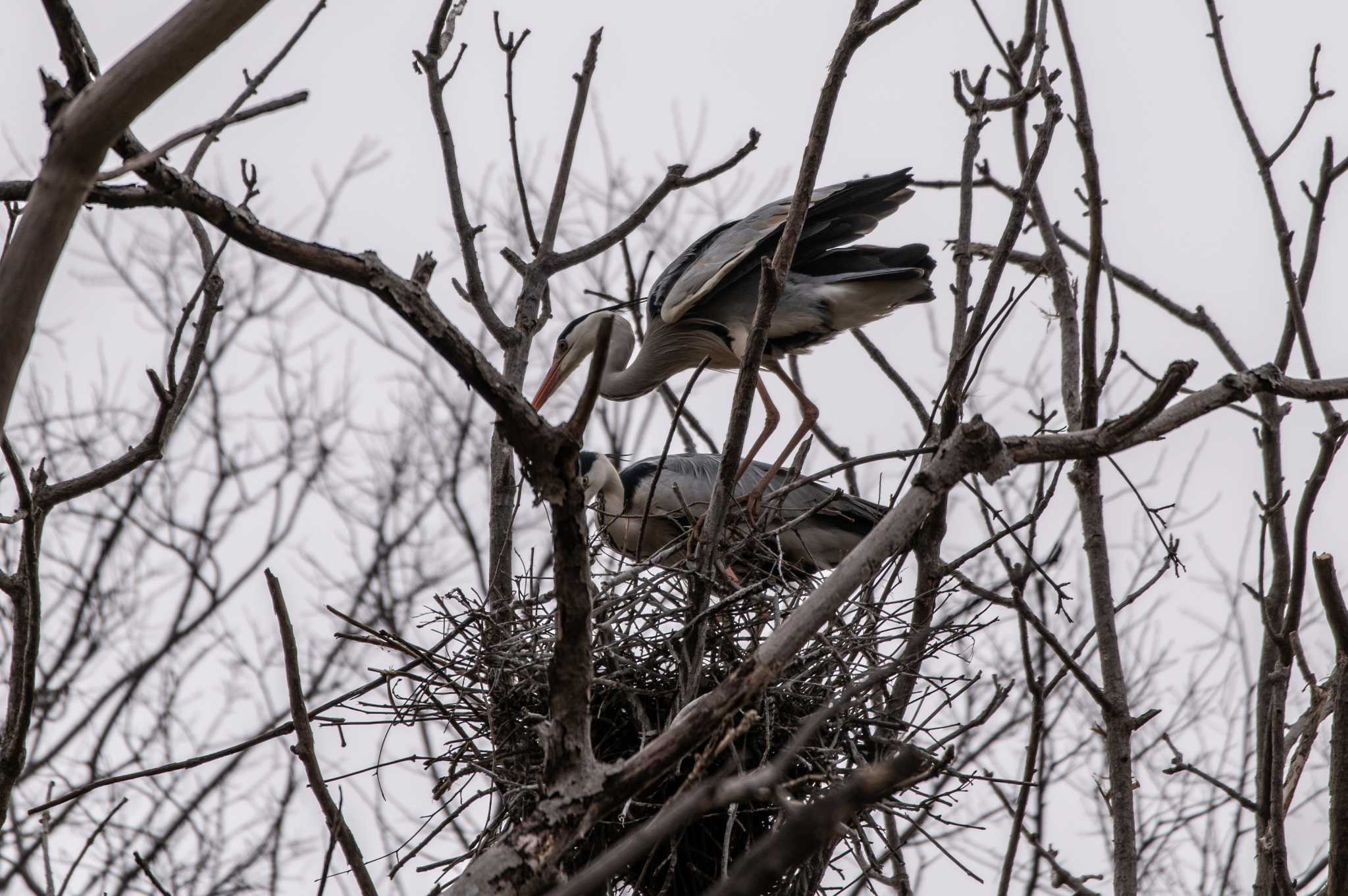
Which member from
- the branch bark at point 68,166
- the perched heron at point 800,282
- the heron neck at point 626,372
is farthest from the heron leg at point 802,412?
the branch bark at point 68,166

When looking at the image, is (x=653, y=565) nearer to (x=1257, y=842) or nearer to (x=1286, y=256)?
(x=1257, y=842)

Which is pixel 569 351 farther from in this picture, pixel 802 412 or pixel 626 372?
pixel 802 412

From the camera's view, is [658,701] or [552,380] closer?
[658,701]

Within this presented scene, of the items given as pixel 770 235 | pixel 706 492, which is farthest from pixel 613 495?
pixel 770 235

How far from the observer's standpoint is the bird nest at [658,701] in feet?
9.98

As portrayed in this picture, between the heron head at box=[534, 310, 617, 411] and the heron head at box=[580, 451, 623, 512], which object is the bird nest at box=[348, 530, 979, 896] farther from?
the heron head at box=[534, 310, 617, 411]

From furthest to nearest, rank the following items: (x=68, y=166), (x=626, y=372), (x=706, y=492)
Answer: (x=626, y=372), (x=706, y=492), (x=68, y=166)

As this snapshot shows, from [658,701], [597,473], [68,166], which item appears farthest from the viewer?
[597,473]

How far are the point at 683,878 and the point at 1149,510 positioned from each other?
1.43 metres

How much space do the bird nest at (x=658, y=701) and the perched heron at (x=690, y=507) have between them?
936mm

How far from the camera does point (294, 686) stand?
6.46ft

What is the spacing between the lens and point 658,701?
324 centimetres

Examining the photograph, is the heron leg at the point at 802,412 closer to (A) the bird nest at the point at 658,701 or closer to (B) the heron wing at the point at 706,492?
(B) the heron wing at the point at 706,492

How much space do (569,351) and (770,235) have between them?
1.75 metres
